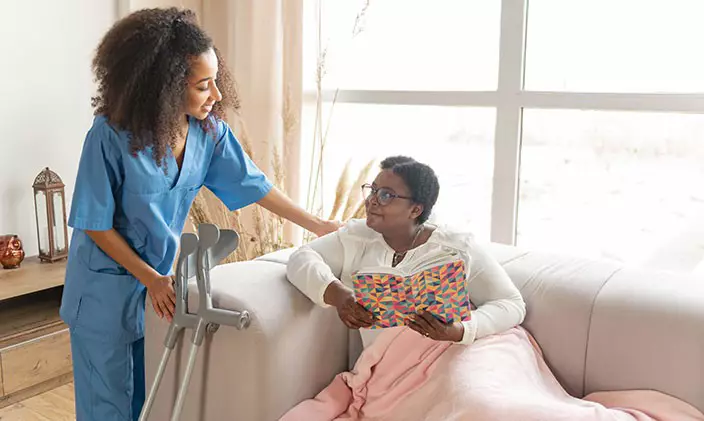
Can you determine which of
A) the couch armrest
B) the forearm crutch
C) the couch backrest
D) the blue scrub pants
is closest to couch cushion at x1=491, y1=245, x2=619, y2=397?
the couch backrest

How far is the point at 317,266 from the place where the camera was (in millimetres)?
1732

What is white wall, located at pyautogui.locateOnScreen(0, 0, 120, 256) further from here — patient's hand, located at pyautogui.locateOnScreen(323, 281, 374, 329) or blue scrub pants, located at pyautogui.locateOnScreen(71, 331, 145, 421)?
patient's hand, located at pyautogui.locateOnScreen(323, 281, 374, 329)

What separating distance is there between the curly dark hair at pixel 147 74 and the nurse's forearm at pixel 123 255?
201mm

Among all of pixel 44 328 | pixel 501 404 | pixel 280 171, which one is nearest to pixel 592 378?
pixel 501 404

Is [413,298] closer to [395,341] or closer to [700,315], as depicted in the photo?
[395,341]

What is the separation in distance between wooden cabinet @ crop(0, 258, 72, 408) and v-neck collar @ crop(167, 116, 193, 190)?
3.65ft

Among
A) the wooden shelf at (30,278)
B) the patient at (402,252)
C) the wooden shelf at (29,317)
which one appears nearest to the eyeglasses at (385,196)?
the patient at (402,252)

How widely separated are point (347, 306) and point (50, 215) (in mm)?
1714

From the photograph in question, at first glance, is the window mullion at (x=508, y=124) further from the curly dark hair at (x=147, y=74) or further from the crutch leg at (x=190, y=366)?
the crutch leg at (x=190, y=366)

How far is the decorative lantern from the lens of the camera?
9.22 ft

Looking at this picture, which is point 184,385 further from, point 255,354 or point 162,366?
point 255,354

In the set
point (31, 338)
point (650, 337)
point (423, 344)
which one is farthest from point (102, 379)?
point (650, 337)

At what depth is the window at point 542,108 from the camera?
2.26 meters

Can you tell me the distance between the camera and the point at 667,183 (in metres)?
2.30
